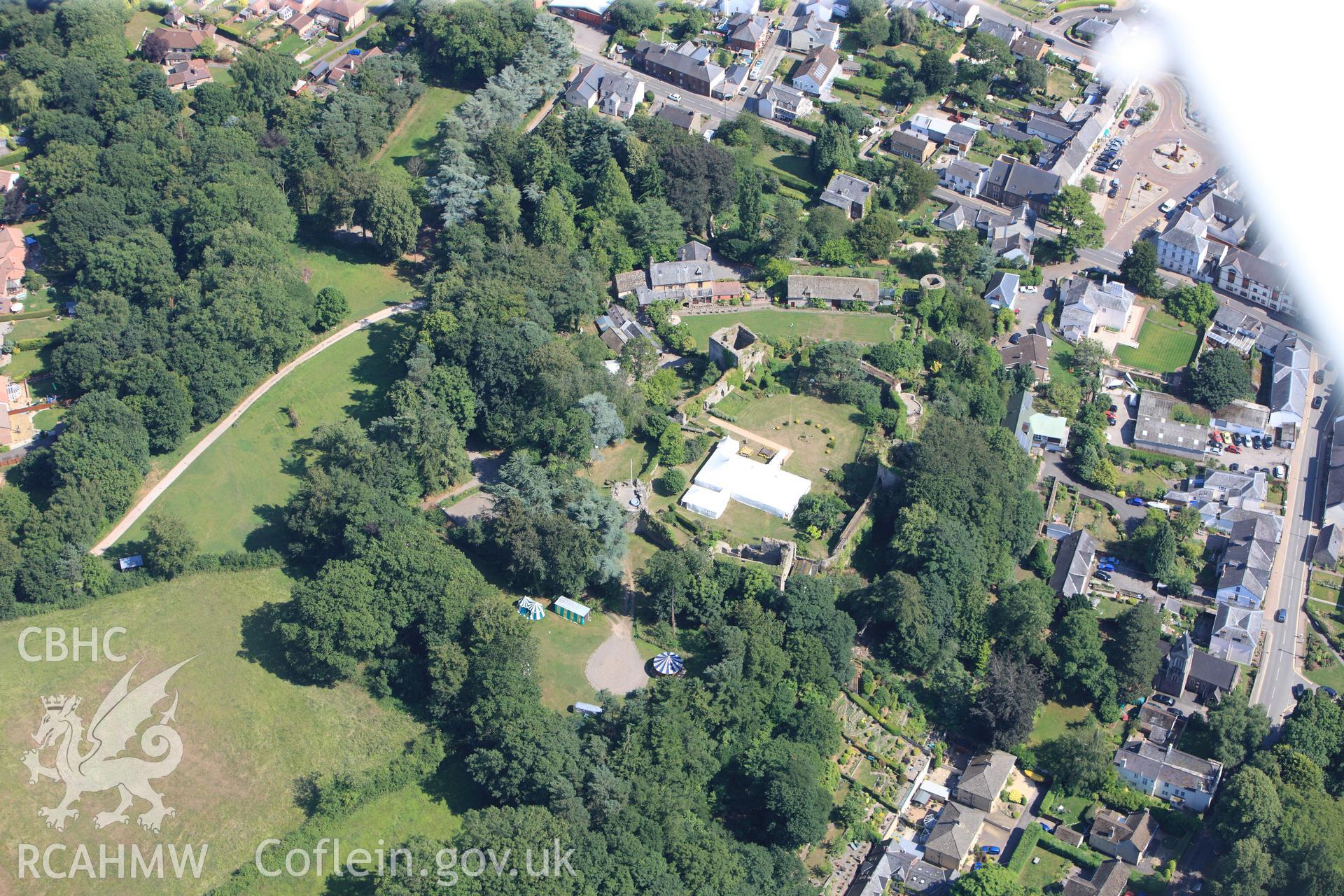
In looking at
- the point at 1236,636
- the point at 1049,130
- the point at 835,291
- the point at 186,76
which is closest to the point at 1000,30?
the point at 1049,130

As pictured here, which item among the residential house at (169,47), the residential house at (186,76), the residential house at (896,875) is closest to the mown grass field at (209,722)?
the residential house at (896,875)

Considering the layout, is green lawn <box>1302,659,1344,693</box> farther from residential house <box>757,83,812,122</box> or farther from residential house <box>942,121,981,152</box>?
residential house <box>757,83,812,122</box>

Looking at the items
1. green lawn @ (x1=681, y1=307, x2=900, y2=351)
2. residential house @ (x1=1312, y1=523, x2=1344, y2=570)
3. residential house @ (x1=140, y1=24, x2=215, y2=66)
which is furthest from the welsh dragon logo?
residential house @ (x1=140, y1=24, x2=215, y2=66)

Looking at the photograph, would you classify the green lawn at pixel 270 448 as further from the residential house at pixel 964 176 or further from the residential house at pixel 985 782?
the residential house at pixel 964 176

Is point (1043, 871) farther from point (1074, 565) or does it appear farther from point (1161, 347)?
point (1161, 347)

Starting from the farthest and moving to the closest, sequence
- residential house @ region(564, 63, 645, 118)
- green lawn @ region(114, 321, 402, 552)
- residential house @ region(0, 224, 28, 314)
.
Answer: residential house @ region(564, 63, 645, 118)
residential house @ region(0, 224, 28, 314)
green lawn @ region(114, 321, 402, 552)

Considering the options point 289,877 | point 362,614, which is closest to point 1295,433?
point 362,614
